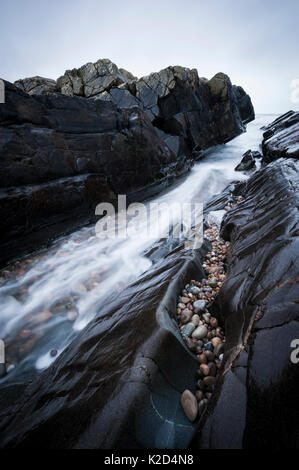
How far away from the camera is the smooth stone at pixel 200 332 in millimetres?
2109

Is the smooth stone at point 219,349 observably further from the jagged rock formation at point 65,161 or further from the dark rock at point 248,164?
the dark rock at point 248,164

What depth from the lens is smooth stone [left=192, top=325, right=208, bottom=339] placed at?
2.11m

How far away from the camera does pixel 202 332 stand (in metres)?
2.13

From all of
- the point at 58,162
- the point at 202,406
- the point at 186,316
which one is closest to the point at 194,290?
the point at 186,316

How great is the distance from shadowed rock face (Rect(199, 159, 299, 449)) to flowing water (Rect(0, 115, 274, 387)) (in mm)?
2317

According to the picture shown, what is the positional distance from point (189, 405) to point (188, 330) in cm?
73

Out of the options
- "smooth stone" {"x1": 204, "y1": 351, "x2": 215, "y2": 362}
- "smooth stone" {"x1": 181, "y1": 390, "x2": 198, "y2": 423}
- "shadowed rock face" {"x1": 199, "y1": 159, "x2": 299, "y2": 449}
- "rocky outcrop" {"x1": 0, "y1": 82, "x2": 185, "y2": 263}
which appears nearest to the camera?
"shadowed rock face" {"x1": 199, "y1": 159, "x2": 299, "y2": 449}

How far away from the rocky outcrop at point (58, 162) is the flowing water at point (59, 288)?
0.74 meters

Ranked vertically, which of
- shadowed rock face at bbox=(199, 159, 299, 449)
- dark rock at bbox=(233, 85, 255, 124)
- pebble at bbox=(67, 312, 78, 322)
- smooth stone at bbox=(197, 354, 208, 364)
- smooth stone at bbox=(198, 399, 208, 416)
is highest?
dark rock at bbox=(233, 85, 255, 124)

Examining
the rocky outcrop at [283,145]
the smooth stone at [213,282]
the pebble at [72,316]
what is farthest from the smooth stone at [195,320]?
the rocky outcrop at [283,145]

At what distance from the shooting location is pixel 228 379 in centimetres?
144

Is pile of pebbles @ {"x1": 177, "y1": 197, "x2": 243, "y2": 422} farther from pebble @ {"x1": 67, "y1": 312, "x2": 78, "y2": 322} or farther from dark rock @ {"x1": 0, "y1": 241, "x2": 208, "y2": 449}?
pebble @ {"x1": 67, "y1": 312, "x2": 78, "y2": 322}

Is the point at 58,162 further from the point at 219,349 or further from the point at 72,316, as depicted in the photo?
the point at 219,349

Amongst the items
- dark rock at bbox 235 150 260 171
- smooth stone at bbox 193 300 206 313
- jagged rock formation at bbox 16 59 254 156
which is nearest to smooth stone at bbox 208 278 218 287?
smooth stone at bbox 193 300 206 313
